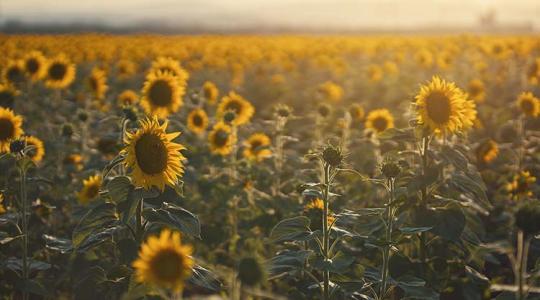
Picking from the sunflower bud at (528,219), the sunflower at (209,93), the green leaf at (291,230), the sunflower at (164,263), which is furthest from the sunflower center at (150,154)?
the sunflower at (209,93)

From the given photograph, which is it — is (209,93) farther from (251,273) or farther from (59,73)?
(251,273)

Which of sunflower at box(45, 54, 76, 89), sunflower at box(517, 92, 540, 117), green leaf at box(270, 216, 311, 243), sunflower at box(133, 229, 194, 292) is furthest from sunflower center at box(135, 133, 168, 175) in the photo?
sunflower at box(45, 54, 76, 89)

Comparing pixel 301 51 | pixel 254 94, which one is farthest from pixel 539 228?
pixel 301 51

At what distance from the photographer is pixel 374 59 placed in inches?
930

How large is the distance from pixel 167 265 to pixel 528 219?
1.28 meters

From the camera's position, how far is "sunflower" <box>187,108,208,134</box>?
22.3 ft

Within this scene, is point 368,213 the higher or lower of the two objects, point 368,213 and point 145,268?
the lower

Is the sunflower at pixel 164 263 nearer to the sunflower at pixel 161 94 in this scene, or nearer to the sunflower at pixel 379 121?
the sunflower at pixel 161 94

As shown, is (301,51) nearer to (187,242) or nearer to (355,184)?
(355,184)

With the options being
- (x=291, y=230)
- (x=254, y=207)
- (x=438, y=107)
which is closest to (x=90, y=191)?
(x=254, y=207)

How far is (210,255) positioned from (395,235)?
88.2 inches

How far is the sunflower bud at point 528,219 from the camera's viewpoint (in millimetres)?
2457

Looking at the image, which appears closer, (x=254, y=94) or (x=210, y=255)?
(x=210, y=255)

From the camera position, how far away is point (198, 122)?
682 cm
